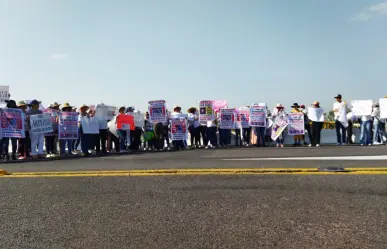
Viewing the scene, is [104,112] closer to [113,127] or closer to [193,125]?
[113,127]

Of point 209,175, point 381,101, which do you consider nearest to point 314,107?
point 381,101

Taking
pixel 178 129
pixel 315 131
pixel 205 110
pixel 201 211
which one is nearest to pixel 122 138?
pixel 178 129

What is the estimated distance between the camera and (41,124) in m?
13.8

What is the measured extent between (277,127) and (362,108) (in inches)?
150

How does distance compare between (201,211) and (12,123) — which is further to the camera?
(12,123)

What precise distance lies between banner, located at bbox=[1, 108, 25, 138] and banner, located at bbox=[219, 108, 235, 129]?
872 centimetres

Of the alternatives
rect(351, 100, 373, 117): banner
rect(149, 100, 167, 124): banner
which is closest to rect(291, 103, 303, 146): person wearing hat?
rect(351, 100, 373, 117): banner

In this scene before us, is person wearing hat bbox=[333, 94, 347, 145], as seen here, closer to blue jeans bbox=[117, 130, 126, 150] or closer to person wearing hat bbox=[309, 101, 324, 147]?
person wearing hat bbox=[309, 101, 324, 147]

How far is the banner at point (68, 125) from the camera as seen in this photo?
14352 mm

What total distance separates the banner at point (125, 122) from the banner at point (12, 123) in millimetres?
3834

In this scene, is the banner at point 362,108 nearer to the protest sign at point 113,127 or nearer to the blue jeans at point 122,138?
the blue jeans at point 122,138

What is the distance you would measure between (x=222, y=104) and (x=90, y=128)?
22.3ft

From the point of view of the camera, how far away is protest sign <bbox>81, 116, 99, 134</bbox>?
14.8 m

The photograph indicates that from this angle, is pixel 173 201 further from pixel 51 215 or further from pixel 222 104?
pixel 222 104
